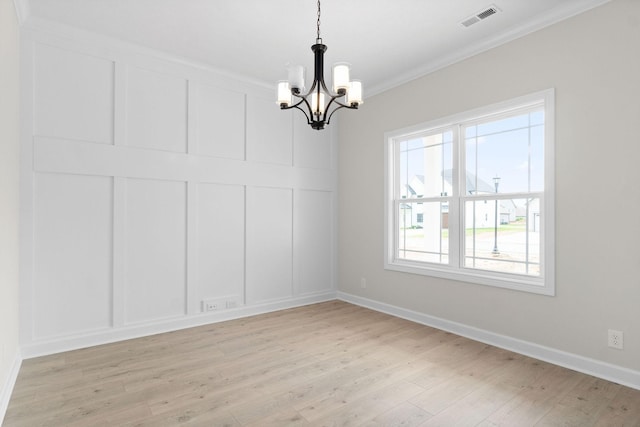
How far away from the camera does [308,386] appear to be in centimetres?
258

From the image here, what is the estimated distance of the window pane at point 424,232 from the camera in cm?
400

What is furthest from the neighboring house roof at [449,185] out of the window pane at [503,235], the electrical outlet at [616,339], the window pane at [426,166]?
the electrical outlet at [616,339]

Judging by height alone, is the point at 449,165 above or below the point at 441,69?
below

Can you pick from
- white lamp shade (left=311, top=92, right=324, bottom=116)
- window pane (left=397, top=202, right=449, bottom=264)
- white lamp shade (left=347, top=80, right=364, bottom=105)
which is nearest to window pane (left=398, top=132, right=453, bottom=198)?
window pane (left=397, top=202, right=449, bottom=264)

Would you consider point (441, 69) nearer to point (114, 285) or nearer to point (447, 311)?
point (447, 311)

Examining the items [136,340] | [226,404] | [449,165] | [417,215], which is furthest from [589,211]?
[136,340]

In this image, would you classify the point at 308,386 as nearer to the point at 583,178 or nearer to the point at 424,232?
the point at 424,232

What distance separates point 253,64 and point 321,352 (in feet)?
10.2

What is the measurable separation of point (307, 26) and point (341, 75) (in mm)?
1163

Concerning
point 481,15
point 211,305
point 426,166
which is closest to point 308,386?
point 211,305

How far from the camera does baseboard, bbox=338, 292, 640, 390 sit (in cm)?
261

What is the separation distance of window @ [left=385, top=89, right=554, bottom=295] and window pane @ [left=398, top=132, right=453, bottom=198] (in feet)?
0.04

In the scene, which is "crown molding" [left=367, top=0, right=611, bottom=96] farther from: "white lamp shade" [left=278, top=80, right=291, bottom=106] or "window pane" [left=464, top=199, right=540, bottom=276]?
"white lamp shade" [left=278, top=80, right=291, bottom=106]

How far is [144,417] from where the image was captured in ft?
7.15
